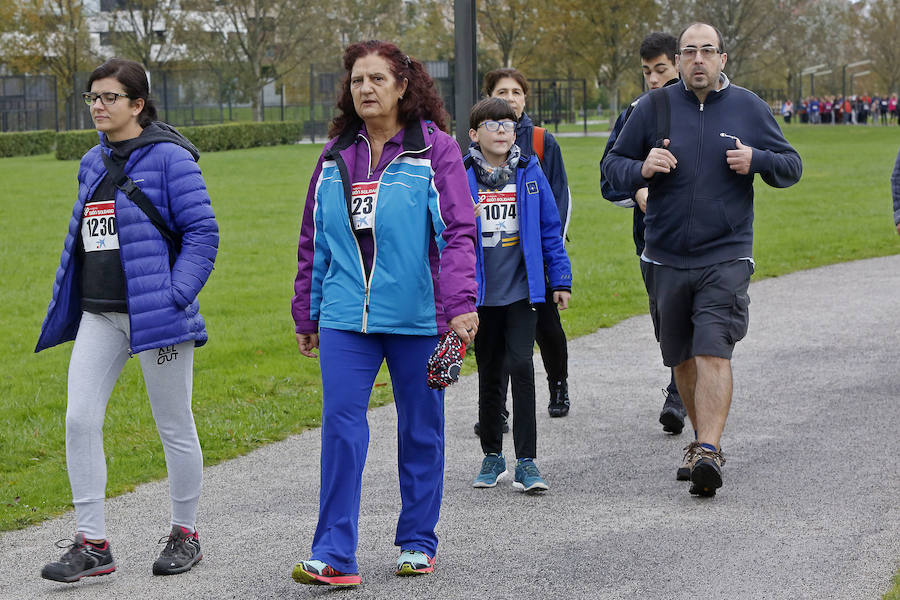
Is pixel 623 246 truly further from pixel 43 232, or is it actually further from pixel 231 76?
pixel 231 76

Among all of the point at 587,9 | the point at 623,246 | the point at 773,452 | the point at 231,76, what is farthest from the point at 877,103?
the point at 773,452

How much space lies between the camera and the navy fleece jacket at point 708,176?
18.8 ft

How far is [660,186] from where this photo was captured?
5836 millimetres

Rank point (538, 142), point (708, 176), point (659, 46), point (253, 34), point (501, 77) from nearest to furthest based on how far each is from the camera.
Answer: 1. point (708, 176)
2. point (538, 142)
3. point (501, 77)
4. point (659, 46)
5. point (253, 34)

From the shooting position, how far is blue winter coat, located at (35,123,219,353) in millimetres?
4598

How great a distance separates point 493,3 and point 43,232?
1616 inches

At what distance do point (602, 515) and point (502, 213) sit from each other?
1496 millimetres

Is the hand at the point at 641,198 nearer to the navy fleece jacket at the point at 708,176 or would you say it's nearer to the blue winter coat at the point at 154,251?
the navy fleece jacket at the point at 708,176

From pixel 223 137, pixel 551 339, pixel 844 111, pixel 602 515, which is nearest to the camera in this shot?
pixel 602 515

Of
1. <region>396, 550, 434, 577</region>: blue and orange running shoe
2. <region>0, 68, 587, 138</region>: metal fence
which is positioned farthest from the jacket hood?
<region>0, 68, 587, 138</region>: metal fence

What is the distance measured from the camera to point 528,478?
5.78 meters

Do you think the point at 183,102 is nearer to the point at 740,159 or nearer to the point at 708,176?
the point at 708,176

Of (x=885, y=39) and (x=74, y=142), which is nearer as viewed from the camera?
(x=74, y=142)

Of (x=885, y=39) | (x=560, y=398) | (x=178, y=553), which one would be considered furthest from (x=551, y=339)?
(x=885, y=39)
